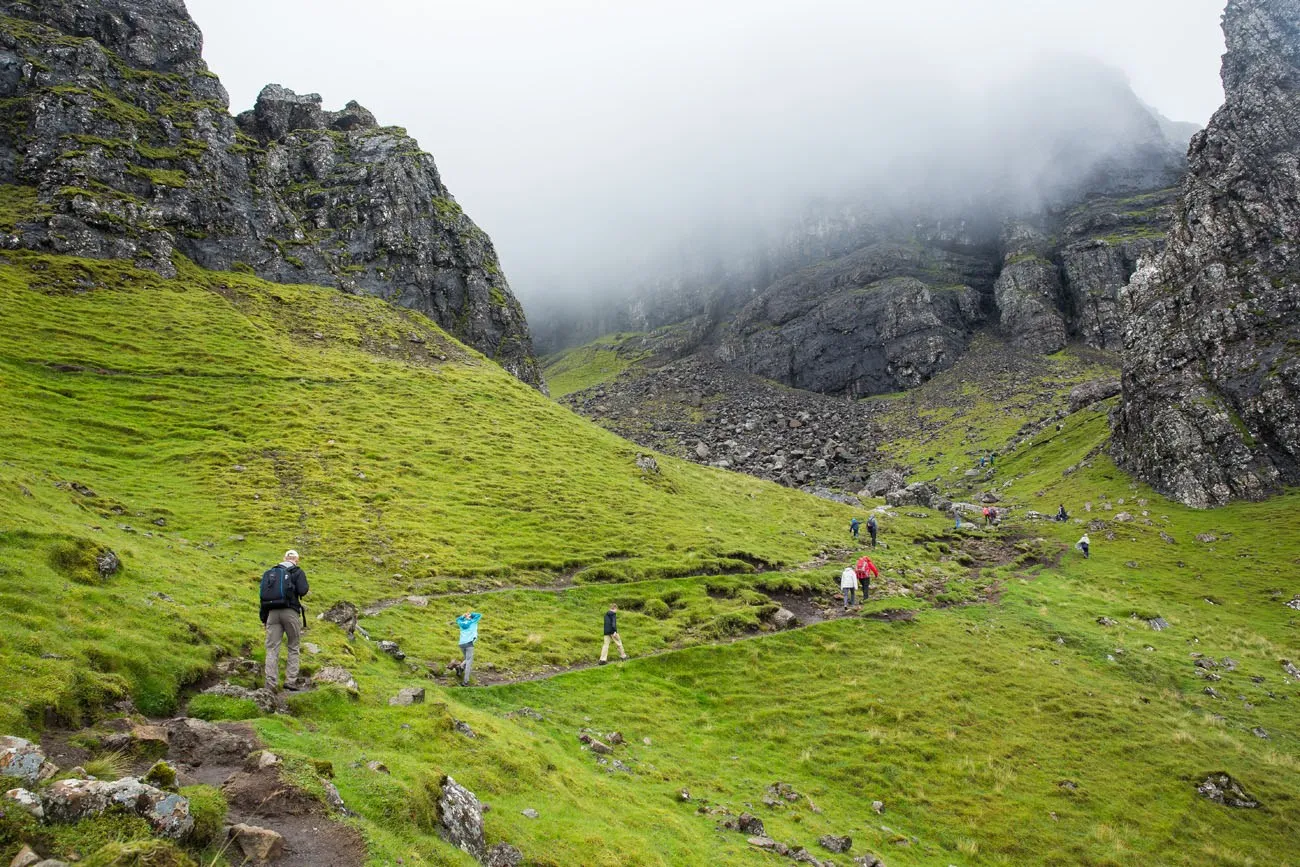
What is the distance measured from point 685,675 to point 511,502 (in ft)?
98.0

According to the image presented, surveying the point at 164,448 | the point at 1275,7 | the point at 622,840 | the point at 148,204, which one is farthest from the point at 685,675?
the point at 1275,7

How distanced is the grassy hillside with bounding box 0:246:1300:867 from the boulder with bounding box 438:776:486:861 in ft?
1.92

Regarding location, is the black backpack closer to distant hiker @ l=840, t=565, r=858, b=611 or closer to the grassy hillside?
the grassy hillside

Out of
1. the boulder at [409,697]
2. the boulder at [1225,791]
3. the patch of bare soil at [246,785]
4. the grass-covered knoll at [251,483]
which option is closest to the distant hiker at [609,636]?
the grass-covered knoll at [251,483]

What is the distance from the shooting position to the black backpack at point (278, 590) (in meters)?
17.1

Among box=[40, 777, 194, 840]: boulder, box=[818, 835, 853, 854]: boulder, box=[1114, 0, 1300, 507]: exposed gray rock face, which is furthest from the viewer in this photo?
box=[1114, 0, 1300, 507]: exposed gray rock face

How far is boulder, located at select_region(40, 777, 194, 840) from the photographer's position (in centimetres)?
829

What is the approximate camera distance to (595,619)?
122ft

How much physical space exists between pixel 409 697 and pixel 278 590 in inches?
199

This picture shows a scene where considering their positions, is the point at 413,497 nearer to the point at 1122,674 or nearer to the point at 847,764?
the point at 847,764

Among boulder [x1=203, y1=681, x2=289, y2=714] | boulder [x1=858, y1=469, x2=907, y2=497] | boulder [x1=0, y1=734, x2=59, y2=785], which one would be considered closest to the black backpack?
boulder [x1=203, y1=681, x2=289, y2=714]

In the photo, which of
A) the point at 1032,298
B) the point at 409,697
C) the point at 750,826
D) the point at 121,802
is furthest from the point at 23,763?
the point at 1032,298

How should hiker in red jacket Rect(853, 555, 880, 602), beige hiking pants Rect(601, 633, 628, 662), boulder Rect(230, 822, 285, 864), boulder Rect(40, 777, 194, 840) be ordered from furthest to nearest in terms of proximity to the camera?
hiker in red jacket Rect(853, 555, 880, 602) < beige hiking pants Rect(601, 633, 628, 662) < boulder Rect(230, 822, 285, 864) < boulder Rect(40, 777, 194, 840)

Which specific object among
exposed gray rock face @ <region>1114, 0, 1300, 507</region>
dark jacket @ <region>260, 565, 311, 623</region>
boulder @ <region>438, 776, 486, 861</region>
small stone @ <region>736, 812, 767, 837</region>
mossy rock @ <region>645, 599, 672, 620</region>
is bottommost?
small stone @ <region>736, 812, 767, 837</region>
